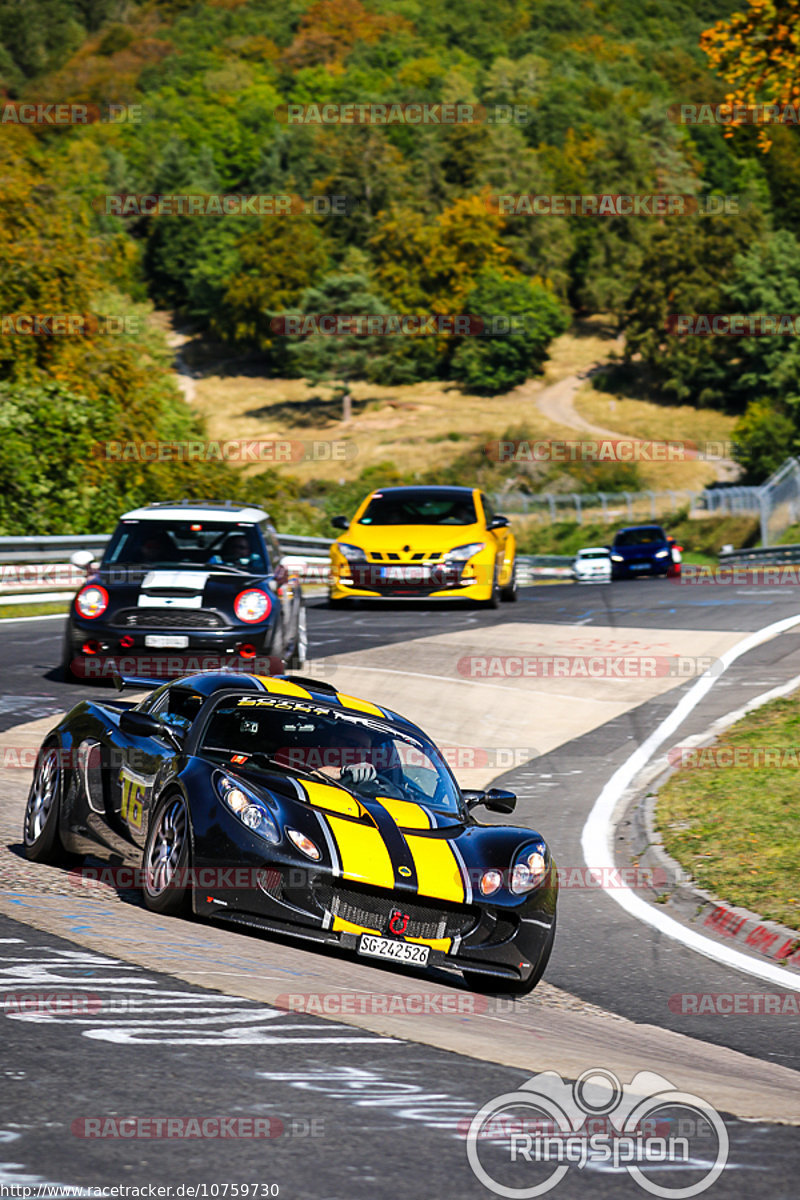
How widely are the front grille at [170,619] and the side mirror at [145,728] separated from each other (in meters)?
5.94

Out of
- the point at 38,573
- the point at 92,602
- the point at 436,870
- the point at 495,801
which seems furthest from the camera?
the point at 38,573

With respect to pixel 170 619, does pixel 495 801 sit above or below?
above

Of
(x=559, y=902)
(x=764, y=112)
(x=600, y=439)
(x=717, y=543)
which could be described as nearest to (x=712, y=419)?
(x=600, y=439)

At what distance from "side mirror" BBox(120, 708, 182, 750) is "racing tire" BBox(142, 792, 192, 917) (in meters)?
0.41

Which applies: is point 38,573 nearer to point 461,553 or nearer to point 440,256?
point 461,553

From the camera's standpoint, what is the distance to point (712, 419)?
109 meters

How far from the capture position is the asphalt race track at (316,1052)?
380 centimetres

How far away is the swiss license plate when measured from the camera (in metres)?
6.86

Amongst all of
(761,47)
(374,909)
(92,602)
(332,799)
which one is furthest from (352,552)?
(374,909)

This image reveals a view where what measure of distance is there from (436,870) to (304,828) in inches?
25.2

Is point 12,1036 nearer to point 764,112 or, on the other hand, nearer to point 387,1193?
point 387,1193

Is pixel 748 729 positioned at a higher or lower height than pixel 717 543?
higher

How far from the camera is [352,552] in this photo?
21516 millimetres

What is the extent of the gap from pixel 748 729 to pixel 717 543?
43.1 meters
